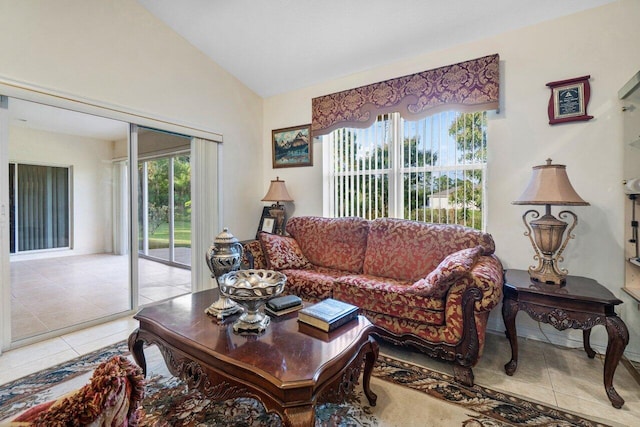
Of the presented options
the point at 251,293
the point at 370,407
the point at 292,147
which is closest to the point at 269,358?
the point at 251,293

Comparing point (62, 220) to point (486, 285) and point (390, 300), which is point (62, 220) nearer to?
point (390, 300)

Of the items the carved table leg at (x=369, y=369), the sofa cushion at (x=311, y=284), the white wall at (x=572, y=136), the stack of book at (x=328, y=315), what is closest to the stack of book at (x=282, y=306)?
the stack of book at (x=328, y=315)

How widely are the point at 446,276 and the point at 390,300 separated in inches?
17.8

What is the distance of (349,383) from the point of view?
1.41m

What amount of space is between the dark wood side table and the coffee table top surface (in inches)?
44.7

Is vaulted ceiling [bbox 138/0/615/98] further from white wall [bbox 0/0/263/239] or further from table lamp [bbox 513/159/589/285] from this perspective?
table lamp [bbox 513/159/589/285]

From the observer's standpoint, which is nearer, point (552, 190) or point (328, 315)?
point (328, 315)

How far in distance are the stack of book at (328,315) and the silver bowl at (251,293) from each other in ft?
0.70

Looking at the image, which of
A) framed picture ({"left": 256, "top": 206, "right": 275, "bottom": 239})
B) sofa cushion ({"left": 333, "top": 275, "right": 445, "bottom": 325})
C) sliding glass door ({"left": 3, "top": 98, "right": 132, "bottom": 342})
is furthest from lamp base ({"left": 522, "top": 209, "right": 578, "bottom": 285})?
sliding glass door ({"left": 3, "top": 98, "right": 132, "bottom": 342})

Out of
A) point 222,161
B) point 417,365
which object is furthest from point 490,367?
point 222,161

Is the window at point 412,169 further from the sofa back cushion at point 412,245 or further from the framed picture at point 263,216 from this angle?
the framed picture at point 263,216

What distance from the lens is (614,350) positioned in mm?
1674

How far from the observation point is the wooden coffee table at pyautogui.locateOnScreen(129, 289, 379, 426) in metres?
1.11

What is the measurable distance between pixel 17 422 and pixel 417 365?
2084 millimetres
